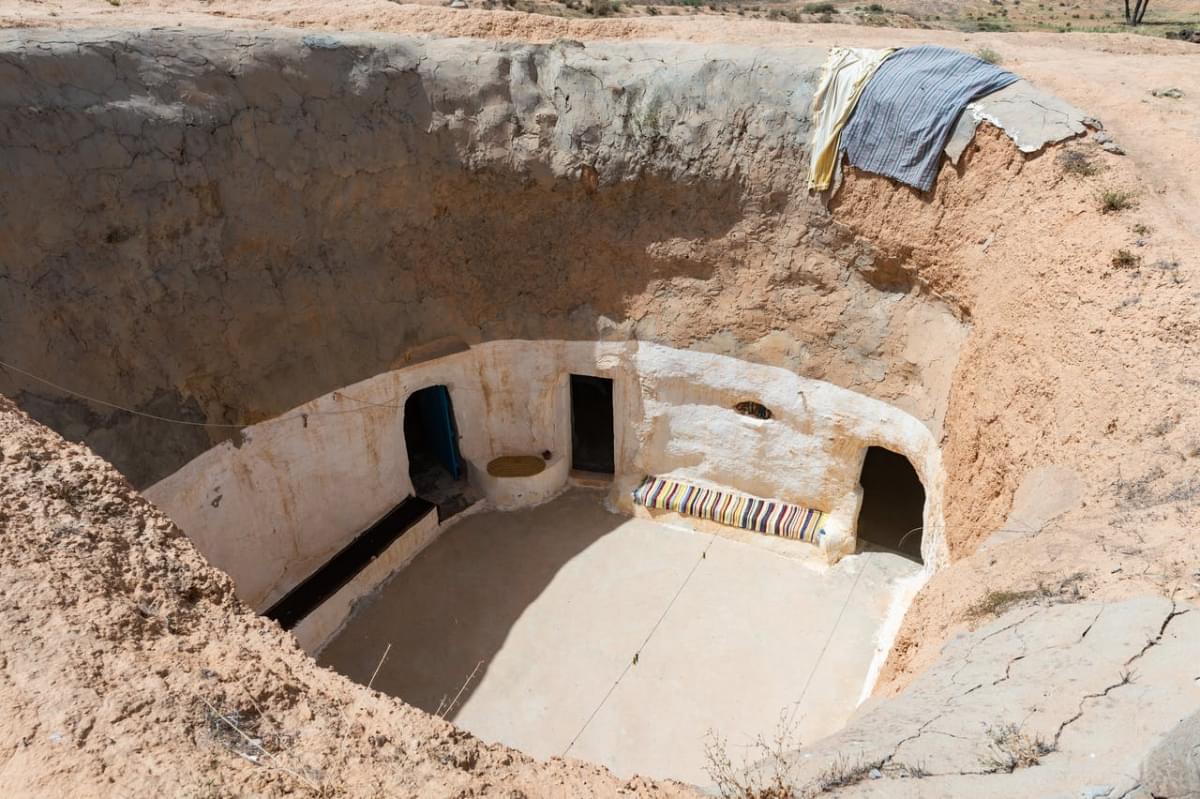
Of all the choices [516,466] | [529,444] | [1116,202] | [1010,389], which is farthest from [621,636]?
[1116,202]

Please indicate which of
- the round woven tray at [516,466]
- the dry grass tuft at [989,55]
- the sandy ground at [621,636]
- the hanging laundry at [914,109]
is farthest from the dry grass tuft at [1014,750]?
the dry grass tuft at [989,55]

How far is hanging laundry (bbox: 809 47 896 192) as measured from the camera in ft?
30.6

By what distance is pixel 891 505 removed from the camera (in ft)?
39.5

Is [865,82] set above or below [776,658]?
above

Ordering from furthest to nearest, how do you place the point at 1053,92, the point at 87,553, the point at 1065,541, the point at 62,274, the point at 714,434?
the point at 714,434 → the point at 1053,92 → the point at 62,274 → the point at 1065,541 → the point at 87,553

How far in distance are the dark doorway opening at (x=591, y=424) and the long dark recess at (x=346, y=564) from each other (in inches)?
104

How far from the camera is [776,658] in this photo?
31.0 feet

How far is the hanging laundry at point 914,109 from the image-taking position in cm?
879

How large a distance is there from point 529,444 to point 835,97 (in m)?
6.43

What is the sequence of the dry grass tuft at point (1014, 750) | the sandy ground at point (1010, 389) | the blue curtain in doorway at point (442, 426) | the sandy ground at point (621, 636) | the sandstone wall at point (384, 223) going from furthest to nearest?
the blue curtain in doorway at point (442, 426)
the sandy ground at point (621, 636)
the sandstone wall at point (384, 223)
the sandy ground at point (1010, 389)
the dry grass tuft at point (1014, 750)

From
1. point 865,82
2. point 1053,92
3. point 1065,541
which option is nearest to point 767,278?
point 865,82

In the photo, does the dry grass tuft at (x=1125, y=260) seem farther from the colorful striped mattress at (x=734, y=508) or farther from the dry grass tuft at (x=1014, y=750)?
the colorful striped mattress at (x=734, y=508)

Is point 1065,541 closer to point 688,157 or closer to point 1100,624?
point 1100,624

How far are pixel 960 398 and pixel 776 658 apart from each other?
370 centimetres
